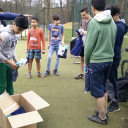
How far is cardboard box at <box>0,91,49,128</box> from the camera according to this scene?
7.06ft

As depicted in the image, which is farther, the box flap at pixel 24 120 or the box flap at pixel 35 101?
the box flap at pixel 35 101

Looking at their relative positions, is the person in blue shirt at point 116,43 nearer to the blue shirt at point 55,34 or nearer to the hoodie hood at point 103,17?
the hoodie hood at point 103,17

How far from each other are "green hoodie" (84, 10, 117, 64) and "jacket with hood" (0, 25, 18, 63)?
1.12 metres

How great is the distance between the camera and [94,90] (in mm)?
2619

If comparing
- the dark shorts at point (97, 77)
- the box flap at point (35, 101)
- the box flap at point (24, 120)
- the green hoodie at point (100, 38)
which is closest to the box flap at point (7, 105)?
the box flap at point (24, 120)

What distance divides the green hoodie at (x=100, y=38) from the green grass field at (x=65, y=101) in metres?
1.05

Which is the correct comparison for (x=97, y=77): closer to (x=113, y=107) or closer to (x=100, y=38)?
(x=100, y=38)

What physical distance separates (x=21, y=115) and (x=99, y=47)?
138 centimetres

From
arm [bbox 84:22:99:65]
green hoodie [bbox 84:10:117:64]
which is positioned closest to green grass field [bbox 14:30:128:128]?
green hoodie [bbox 84:10:117:64]

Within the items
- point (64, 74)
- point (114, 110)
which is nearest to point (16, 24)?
point (114, 110)

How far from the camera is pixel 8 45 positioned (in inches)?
105

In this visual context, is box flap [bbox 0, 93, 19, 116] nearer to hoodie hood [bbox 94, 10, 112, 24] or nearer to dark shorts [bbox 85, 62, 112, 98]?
dark shorts [bbox 85, 62, 112, 98]

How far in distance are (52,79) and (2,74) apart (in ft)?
7.17

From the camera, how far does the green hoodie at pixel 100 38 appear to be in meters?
2.37
